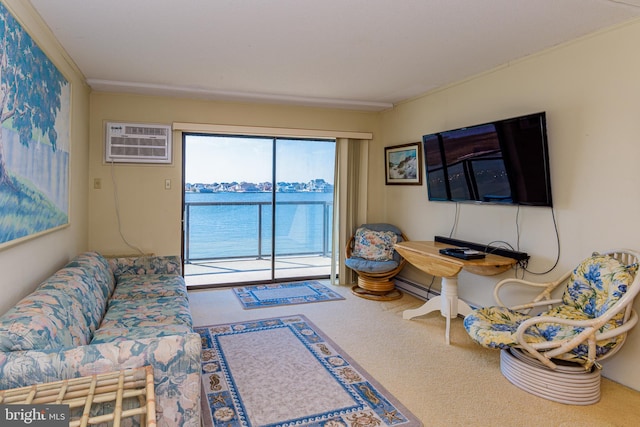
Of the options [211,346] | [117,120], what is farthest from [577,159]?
Answer: [117,120]

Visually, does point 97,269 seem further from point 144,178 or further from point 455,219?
point 455,219

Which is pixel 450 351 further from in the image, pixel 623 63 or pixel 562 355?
pixel 623 63

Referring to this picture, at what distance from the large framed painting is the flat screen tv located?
3.00 meters

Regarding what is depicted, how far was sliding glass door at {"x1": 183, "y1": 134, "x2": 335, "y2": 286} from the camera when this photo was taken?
4770mm

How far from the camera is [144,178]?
430 cm

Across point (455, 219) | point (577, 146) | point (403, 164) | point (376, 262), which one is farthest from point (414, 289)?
point (577, 146)

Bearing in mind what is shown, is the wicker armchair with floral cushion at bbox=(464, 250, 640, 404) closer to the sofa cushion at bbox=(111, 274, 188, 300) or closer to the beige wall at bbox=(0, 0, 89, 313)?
the sofa cushion at bbox=(111, 274, 188, 300)

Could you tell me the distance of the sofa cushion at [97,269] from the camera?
2793 mm

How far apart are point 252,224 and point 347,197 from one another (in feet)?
4.07

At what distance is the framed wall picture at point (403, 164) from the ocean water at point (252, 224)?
0.87 metres

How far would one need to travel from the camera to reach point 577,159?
2.78 meters

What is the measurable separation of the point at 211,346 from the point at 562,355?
234 centimetres

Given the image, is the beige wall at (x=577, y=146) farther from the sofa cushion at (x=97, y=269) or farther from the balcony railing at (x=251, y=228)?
the sofa cushion at (x=97, y=269)

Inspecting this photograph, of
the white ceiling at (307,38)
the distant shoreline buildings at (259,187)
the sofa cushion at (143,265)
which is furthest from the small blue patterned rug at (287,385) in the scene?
the white ceiling at (307,38)
